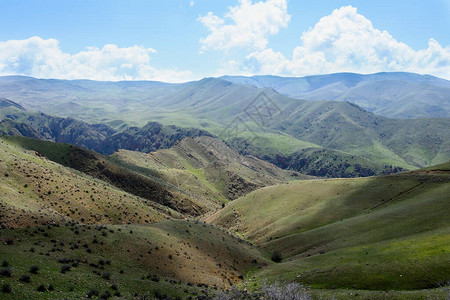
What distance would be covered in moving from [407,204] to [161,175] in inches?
4086

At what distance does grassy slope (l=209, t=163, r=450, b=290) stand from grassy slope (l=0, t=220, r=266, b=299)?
8815 millimetres

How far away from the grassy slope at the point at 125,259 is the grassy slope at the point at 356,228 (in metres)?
8.82

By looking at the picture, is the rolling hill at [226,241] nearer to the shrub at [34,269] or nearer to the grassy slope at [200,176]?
the shrub at [34,269]

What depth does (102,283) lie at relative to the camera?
26359 mm

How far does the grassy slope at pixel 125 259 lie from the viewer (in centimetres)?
2443

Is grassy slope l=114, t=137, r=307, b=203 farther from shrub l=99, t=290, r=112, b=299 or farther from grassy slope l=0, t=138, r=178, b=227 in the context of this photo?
shrub l=99, t=290, r=112, b=299

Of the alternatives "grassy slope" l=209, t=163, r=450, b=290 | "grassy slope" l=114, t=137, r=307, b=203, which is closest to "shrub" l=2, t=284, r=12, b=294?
"grassy slope" l=209, t=163, r=450, b=290

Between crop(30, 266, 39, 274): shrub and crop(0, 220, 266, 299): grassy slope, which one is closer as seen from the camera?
crop(30, 266, 39, 274): shrub

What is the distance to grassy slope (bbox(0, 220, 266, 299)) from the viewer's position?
24431 mm

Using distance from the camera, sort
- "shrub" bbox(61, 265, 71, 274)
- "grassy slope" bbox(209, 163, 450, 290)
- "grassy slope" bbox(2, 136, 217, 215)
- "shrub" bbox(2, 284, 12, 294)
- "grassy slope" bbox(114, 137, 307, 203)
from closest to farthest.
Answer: "shrub" bbox(2, 284, 12, 294), "shrub" bbox(61, 265, 71, 274), "grassy slope" bbox(209, 163, 450, 290), "grassy slope" bbox(2, 136, 217, 215), "grassy slope" bbox(114, 137, 307, 203)

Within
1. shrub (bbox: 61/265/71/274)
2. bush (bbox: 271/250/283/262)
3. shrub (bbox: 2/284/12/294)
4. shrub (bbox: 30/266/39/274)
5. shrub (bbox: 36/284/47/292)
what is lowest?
bush (bbox: 271/250/283/262)

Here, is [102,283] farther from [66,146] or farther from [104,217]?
[66,146]

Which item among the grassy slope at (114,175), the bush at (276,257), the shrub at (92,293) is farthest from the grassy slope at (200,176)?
the shrub at (92,293)

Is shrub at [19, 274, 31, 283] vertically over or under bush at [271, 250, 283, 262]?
over
